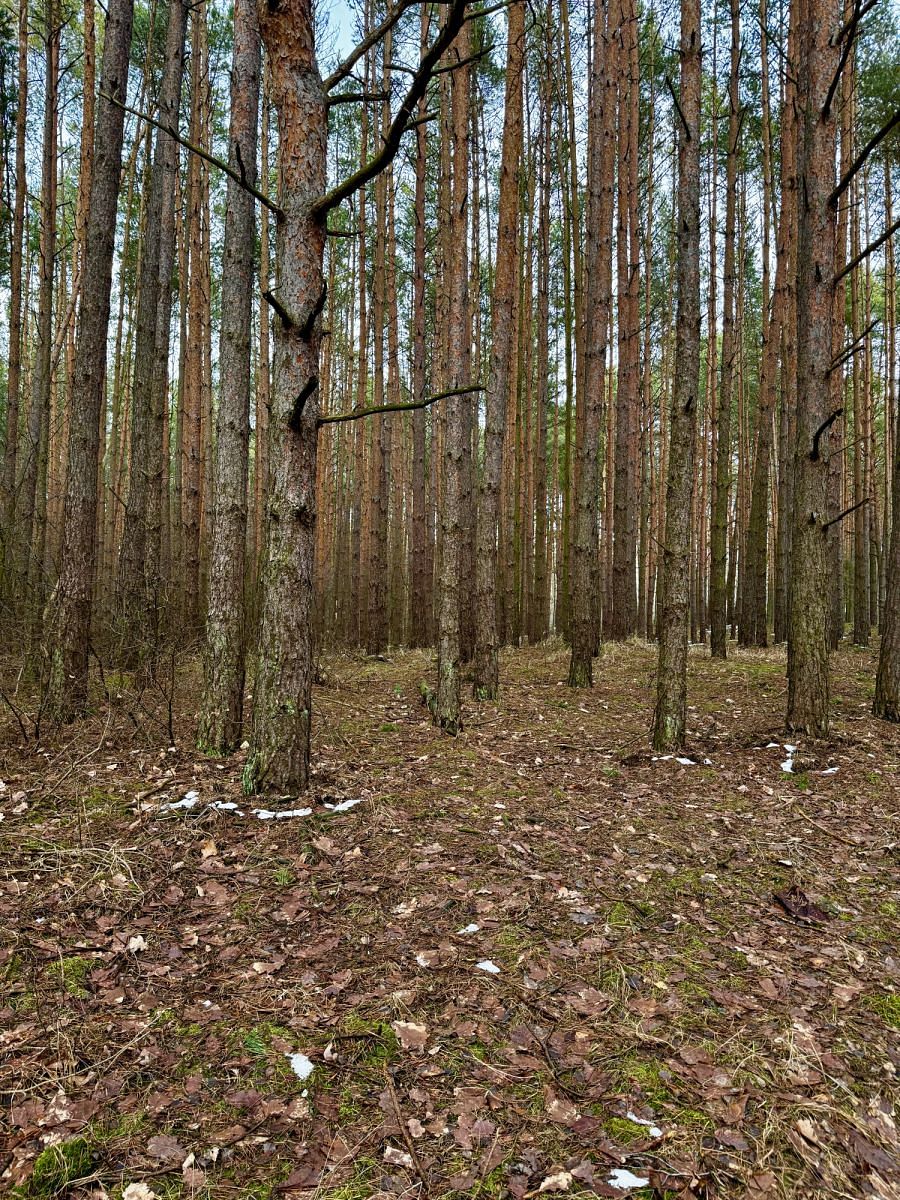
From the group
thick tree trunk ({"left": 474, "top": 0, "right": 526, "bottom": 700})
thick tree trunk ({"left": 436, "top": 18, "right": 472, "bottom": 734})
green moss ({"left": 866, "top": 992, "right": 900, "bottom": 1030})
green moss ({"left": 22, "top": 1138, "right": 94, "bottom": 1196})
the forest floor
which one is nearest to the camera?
green moss ({"left": 22, "top": 1138, "right": 94, "bottom": 1196})

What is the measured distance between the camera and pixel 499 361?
7430 millimetres

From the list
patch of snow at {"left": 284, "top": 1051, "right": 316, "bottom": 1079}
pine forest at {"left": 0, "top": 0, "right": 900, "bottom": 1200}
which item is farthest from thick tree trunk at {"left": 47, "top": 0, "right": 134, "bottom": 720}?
patch of snow at {"left": 284, "top": 1051, "right": 316, "bottom": 1079}

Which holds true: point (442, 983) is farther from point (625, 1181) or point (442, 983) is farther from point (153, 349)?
point (153, 349)

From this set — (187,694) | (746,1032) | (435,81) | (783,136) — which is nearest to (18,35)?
(435,81)

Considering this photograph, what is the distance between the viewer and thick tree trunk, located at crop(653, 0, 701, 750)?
5.00 m

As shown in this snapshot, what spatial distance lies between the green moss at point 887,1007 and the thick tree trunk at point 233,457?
4076 mm

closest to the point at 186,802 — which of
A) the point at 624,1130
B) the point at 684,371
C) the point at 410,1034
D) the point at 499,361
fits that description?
the point at 410,1034

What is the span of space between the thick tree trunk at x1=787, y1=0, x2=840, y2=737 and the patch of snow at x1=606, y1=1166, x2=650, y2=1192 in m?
4.65

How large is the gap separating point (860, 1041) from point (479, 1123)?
1.35 m

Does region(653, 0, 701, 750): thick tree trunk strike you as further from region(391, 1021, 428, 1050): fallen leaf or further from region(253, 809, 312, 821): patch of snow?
region(391, 1021, 428, 1050): fallen leaf

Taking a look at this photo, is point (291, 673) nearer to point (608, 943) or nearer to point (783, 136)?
point (608, 943)

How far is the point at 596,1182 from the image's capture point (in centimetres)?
169

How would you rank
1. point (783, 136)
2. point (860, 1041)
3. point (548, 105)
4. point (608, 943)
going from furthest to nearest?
1. point (548, 105)
2. point (783, 136)
3. point (608, 943)
4. point (860, 1041)

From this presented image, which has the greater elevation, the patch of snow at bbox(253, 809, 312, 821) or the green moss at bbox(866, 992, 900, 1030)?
the patch of snow at bbox(253, 809, 312, 821)
